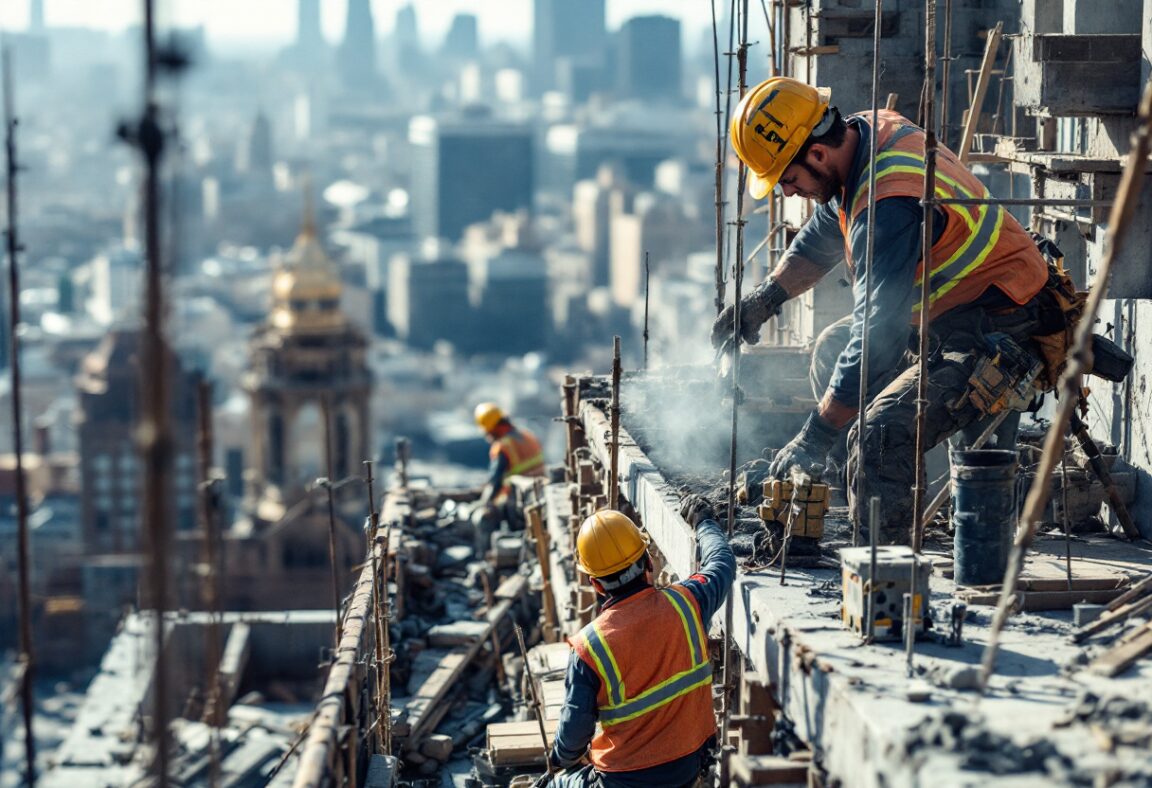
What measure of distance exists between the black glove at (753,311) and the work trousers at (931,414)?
96cm

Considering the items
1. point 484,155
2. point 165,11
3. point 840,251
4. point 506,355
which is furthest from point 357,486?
point 484,155

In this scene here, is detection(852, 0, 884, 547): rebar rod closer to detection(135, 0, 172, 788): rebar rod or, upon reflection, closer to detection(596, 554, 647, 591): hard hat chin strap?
detection(596, 554, 647, 591): hard hat chin strap

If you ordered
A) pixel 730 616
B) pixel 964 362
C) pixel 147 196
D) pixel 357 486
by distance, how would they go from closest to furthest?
pixel 147 196 < pixel 730 616 < pixel 964 362 < pixel 357 486

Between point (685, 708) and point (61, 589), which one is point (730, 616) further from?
point (61, 589)

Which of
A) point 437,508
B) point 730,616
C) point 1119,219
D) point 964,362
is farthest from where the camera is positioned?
point 437,508

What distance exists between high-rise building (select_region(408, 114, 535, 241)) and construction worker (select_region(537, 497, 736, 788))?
17720 cm

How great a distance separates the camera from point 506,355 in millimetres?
146125

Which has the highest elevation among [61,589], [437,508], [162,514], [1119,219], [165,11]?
[165,11]

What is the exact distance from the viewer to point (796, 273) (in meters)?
10.3

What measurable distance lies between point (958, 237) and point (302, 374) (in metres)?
47.4

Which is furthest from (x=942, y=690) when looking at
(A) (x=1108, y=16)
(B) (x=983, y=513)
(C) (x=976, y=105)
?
(A) (x=1108, y=16)

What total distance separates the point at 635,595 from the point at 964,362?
2556mm

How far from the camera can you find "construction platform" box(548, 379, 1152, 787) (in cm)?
632

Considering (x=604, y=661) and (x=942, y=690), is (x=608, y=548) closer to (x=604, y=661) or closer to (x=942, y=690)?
(x=604, y=661)
